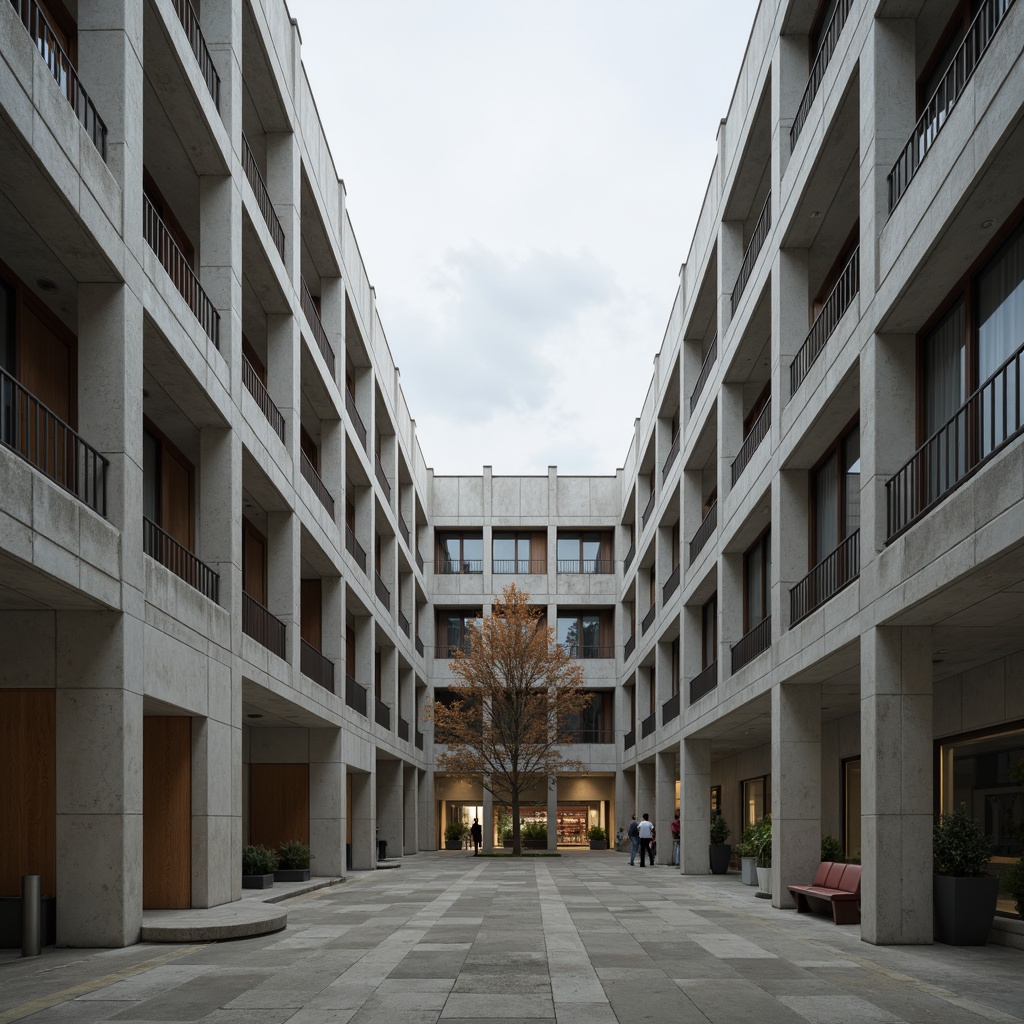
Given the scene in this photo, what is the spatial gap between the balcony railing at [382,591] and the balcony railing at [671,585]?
9.43 metres

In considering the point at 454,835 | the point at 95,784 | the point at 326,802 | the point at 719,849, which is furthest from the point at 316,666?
the point at 454,835

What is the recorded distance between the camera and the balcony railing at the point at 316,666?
92.2 ft

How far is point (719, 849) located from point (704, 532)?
8821mm

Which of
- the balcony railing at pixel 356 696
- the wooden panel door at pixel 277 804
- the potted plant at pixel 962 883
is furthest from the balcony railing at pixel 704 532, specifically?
the potted plant at pixel 962 883

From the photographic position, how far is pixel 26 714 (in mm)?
15219

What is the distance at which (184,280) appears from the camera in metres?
20.8

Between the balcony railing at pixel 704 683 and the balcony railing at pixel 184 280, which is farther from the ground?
the balcony railing at pixel 184 280

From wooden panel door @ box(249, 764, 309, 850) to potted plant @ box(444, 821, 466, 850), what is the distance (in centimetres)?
2654

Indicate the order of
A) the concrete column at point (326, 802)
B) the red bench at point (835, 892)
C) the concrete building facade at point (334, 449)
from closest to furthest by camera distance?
the concrete building facade at point (334, 449) < the red bench at point (835, 892) < the concrete column at point (326, 802)

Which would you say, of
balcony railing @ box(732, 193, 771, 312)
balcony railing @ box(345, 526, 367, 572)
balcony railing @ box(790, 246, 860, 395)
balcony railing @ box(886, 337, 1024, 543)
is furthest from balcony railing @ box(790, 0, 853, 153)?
balcony railing @ box(345, 526, 367, 572)

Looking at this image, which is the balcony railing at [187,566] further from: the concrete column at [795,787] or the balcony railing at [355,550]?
the balcony railing at [355,550]

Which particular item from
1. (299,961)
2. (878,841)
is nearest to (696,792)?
(878,841)

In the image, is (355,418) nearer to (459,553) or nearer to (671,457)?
(671,457)

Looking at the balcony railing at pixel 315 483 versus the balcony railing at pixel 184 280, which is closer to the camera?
the balcony railing at pixel 184 280
